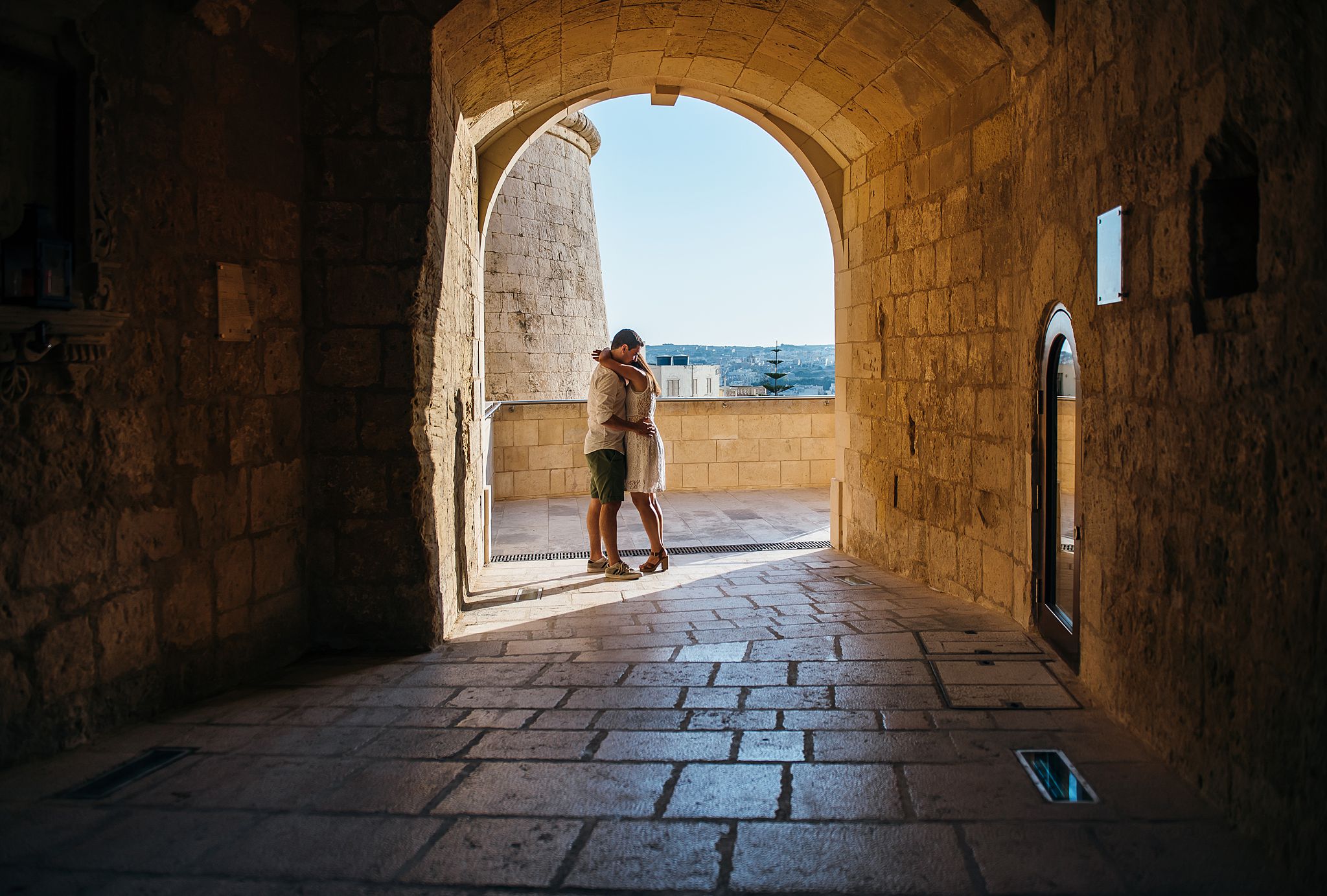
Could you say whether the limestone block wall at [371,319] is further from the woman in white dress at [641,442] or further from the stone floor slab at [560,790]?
the woman in white dress at [641,442]

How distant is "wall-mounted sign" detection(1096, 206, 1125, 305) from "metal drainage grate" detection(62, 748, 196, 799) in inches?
126

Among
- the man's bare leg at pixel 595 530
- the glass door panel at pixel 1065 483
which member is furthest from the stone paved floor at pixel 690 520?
the glass door panel at pixel 1065 483

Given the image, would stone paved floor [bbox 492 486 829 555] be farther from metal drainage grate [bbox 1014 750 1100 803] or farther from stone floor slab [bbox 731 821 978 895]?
stone floor slab [bbox 731 821 978 895]

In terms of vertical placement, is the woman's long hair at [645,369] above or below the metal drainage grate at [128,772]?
above

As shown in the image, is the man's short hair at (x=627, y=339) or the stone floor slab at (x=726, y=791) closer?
the stone floor slab at (x=726, y=791)

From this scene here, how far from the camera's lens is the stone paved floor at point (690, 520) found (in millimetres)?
7812

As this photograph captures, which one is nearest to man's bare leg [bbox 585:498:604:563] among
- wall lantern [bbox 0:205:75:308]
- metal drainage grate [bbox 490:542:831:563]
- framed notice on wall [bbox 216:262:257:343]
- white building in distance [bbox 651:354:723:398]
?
metal drainage grate [bbox 490:542:831:563]

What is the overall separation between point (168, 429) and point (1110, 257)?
3232 mm

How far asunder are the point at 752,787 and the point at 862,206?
4.91 meters

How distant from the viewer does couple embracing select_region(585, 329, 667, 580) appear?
233 inches

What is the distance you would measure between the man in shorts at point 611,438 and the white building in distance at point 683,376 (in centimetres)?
1721

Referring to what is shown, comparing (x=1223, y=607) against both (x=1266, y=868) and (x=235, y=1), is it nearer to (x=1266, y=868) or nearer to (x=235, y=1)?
(x=1266, y=868)

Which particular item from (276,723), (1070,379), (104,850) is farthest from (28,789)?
(1070,379)

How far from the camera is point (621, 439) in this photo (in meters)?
6.05
